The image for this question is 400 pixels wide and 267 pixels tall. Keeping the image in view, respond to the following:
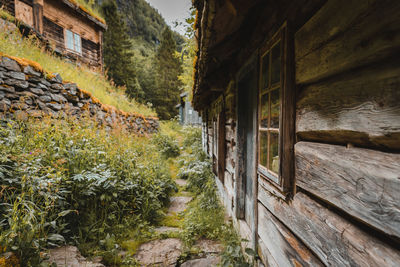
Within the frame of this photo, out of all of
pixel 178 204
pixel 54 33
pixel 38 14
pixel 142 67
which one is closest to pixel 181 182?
pixel 178 204

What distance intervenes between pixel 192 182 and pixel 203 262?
2934 mm

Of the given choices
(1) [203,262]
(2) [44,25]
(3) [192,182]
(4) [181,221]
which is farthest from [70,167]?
(2) [44,25]

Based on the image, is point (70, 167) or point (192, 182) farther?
point (192, 182)

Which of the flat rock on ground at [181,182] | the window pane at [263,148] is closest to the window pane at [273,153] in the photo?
the window pane at [263,148]

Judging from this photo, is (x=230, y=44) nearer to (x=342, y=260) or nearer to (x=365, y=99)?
(x=365, y=99)

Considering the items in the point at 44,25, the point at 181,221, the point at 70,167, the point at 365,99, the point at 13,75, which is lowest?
the point at 181,221

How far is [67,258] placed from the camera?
1956 millimetres

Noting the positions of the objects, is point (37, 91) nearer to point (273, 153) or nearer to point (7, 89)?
point (7, 89)

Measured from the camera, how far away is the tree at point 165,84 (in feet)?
86.4

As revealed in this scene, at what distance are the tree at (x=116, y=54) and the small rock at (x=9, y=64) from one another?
1754cm

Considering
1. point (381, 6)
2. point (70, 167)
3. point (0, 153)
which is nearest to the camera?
point (381, 6)

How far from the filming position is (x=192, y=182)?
541 cm

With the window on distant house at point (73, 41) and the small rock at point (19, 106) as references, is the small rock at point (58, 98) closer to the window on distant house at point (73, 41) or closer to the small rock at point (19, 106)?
the small rock at point (19, 106)

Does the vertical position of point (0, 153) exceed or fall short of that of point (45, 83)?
it falls short
